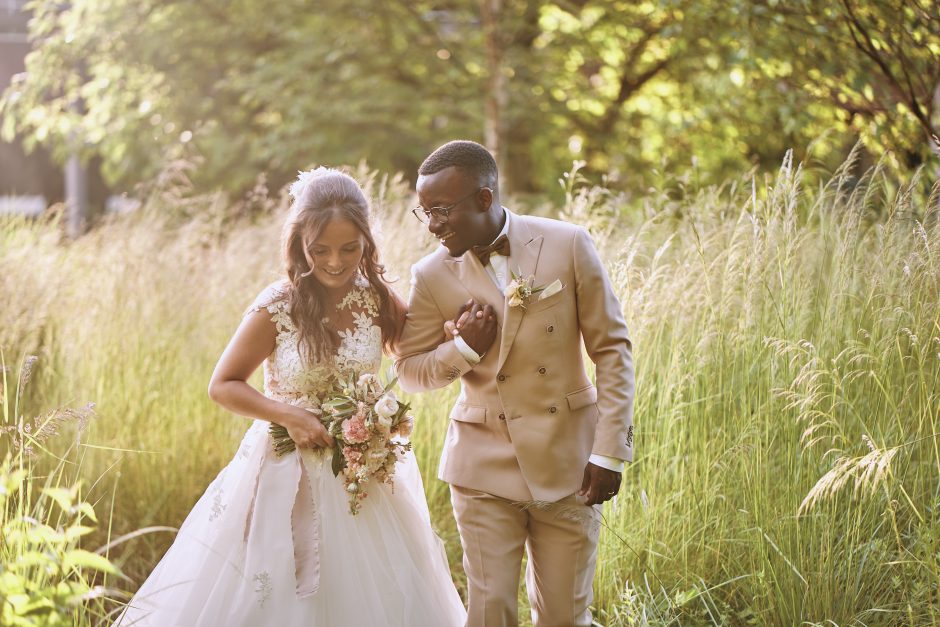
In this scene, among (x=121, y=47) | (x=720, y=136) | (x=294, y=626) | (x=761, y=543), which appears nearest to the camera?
(x=294, y=626)

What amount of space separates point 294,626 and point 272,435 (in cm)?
67

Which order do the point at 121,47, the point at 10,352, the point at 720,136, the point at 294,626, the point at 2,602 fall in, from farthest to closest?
the point at 121,47 → the point at 720,136 → the point at 10,352 → the point at 294,626 → the point at 2,602

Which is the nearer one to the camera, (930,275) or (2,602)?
(2,602)

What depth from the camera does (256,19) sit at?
13.1 meters

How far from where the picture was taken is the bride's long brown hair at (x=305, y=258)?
341 cm

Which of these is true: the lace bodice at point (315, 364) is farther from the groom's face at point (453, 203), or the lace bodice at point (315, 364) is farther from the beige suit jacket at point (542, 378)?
the groom's face at point (453, 203)

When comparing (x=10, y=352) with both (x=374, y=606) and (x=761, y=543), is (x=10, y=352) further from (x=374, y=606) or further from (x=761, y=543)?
(x=761, y=543)

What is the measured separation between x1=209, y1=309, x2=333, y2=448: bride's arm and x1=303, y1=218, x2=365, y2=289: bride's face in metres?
0.26

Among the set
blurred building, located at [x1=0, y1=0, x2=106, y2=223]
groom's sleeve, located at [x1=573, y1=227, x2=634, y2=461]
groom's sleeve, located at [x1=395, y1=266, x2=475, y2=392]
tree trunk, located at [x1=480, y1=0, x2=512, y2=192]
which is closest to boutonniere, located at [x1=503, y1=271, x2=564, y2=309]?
groom's sleeve, located at [x1=573, y1=227, x2=634, y2=461]

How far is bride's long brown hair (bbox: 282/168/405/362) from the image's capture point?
11.2 ft

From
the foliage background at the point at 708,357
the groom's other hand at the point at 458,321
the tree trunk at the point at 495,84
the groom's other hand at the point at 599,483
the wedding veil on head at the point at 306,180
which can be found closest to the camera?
the groom's other hand at the point at 599,483

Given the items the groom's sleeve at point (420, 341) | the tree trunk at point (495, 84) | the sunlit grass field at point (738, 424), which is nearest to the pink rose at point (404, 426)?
the groom's sleeve at point (420, 341)

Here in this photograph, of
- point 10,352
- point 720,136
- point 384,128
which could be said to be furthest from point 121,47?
point 10,352

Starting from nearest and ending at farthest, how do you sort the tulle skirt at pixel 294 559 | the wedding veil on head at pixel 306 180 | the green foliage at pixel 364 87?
the tulle skirt at pixel 294 559 < the wedding veil on head at pixel 306 180 < the green foliage at pixel 364 87
